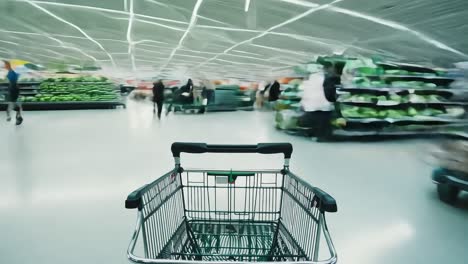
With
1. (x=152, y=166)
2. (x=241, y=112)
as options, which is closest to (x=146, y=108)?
(x=152, y=166)

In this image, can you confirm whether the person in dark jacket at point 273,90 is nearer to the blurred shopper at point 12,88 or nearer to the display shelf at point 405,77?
the display shelf at point 405,77

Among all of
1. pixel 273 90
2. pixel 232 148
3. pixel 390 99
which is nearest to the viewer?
pixel 232 148

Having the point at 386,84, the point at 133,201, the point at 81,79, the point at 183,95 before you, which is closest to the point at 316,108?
the point at 386,84

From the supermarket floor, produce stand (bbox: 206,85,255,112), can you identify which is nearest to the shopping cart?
the supermarket floor

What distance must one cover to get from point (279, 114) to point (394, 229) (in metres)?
3.85

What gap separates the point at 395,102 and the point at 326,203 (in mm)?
5629

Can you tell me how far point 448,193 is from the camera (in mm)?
2631

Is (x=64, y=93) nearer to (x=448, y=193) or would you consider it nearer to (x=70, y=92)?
(x=70, y=92)

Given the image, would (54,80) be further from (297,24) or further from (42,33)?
(297,24)

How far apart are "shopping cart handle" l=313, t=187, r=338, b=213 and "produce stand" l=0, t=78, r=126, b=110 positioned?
2.68 metres

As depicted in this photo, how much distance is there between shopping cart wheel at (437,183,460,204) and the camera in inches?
103

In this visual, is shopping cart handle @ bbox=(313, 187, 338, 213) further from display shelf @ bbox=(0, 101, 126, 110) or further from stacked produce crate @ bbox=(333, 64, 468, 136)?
stacked produce crate @ bbox=(333, 64, 468, 136)

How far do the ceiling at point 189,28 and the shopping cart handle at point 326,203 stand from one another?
2.27 m

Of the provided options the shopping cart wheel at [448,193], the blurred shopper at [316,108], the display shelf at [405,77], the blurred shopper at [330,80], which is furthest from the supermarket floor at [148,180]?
the display shelf at [405,77]
